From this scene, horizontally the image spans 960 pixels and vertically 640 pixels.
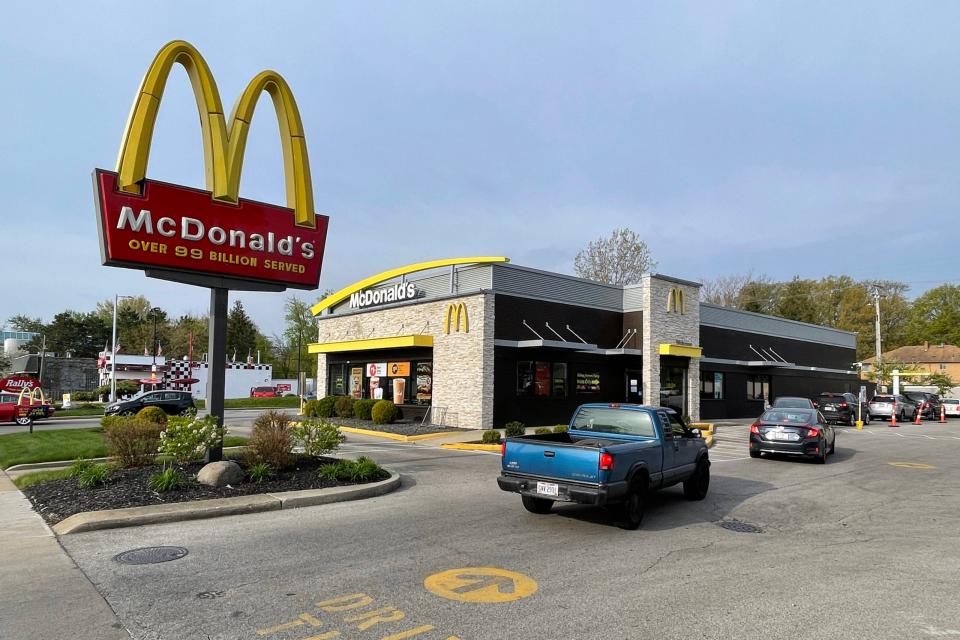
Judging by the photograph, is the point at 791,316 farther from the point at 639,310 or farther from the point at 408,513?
the point at 408,513

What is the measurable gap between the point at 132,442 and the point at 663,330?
22828 millimetres

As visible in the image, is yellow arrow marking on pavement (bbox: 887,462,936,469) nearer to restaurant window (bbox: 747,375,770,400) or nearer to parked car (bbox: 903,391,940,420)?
restaurant window (bbox: 747,375,770,400)

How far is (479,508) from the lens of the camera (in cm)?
974

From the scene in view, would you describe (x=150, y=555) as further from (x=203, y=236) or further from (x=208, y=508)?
(x=203, y=236)

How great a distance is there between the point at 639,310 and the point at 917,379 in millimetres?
44088

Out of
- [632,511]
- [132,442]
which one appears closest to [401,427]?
[132,442]

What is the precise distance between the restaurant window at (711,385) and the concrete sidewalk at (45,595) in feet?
98.3

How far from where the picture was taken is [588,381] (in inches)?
1087

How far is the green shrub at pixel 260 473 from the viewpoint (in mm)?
10734

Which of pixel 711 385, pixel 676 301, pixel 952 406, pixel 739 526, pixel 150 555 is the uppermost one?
pixel 676 301

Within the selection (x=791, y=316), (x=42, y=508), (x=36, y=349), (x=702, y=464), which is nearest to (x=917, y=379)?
(x=791, y=316)

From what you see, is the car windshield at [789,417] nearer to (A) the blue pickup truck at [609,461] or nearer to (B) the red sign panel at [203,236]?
(A) the blue pickup truck at [609,461]

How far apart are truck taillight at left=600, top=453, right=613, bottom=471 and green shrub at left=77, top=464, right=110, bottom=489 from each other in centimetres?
792

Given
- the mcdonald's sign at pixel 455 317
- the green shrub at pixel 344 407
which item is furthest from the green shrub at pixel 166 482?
the green shrub at pixel 344 407
